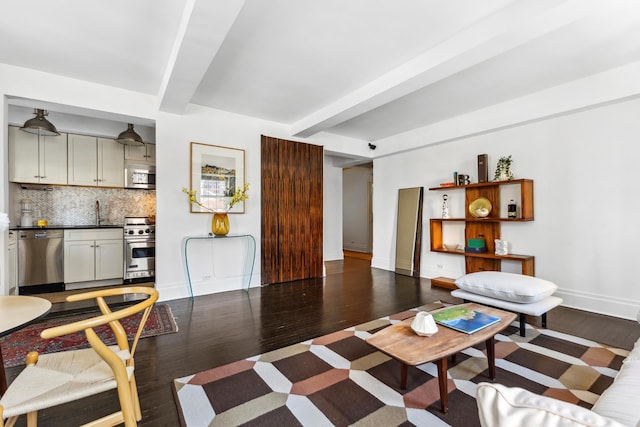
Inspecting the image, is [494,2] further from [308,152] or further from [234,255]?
[234,255]

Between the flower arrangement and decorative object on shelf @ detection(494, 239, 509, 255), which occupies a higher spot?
the flower arrangement

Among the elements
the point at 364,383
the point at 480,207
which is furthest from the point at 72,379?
the point at 480,207

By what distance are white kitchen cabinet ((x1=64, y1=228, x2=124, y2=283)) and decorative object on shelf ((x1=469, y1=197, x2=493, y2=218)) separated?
18.5 feet

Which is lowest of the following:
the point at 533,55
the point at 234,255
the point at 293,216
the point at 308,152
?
the point at 234,255

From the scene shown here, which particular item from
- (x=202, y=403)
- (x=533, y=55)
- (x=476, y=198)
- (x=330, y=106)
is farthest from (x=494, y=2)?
(x=202, y=403)

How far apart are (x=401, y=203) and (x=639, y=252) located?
128 inches

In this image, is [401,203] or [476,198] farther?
[401,203]

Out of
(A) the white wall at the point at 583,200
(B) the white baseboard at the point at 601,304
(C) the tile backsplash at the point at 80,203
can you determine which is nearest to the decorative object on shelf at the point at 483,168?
(A) the white wall at the point at 583,200

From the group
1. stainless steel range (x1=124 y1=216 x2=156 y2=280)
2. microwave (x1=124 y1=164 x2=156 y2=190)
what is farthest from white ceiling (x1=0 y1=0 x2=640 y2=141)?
stainless steel range (x1=124 y1=216 x2=156 y2=280)

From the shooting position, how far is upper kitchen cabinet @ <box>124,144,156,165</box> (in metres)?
5.05

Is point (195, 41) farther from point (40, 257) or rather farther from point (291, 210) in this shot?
point (40, 257)

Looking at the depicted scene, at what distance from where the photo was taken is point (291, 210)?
5055mm

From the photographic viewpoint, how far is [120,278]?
16.0 ft

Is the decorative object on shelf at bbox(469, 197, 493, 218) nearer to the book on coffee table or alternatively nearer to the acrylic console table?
the book on coffee table
